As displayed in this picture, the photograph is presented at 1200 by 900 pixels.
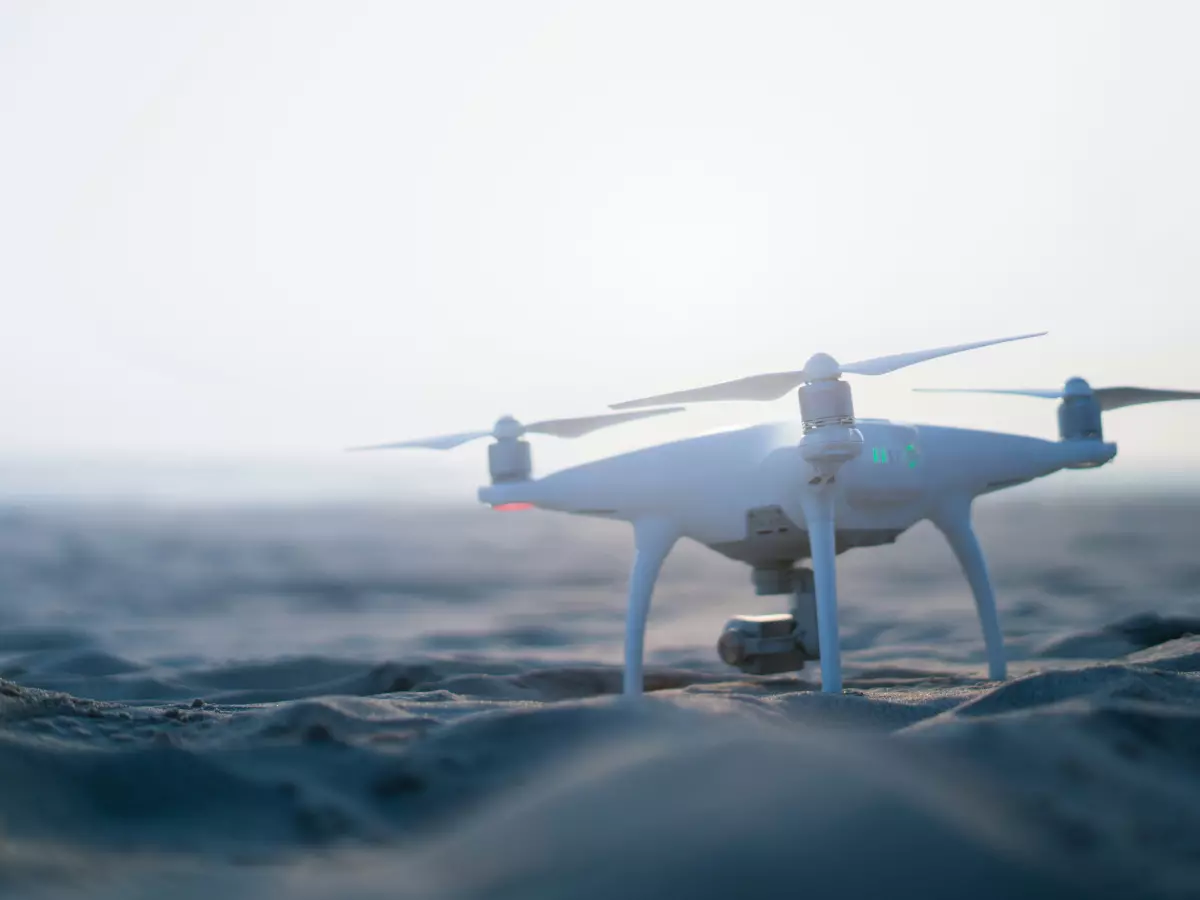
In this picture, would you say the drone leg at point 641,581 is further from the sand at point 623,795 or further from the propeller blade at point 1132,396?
the propeller blade at point 1132,396

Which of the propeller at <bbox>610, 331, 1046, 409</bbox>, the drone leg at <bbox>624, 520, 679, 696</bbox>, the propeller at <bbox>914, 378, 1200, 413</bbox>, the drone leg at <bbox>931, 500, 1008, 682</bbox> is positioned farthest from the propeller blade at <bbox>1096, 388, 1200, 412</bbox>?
the drone leg at <bbox>624, 520, 679, 696</bbox>

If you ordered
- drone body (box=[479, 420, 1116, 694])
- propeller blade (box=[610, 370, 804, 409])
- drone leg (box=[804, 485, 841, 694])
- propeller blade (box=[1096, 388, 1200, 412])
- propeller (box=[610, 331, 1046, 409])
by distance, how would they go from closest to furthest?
propeller (box=[610, 331, 1046, 409]) < propeller blade (box=[610, 370, 804, 409]) < drone leg (box=[804, 485, 841, 694]) < drone body (box=[479, 420, 1116, 694]) < propeller blade (box=[1096, 388, 1200, 412])

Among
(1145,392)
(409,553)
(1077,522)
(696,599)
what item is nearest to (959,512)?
(1145,392)

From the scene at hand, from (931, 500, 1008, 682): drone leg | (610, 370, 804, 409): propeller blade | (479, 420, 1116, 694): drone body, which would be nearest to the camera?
(610, 370, 804, 409): propeller blade

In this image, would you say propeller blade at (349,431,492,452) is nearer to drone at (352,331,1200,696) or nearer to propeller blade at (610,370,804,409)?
drone at (352,331,1200,696)

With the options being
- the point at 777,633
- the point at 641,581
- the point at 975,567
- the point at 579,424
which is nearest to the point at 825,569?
the point at 777,633

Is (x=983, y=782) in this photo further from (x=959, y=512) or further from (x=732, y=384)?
(x=959, y=512)
